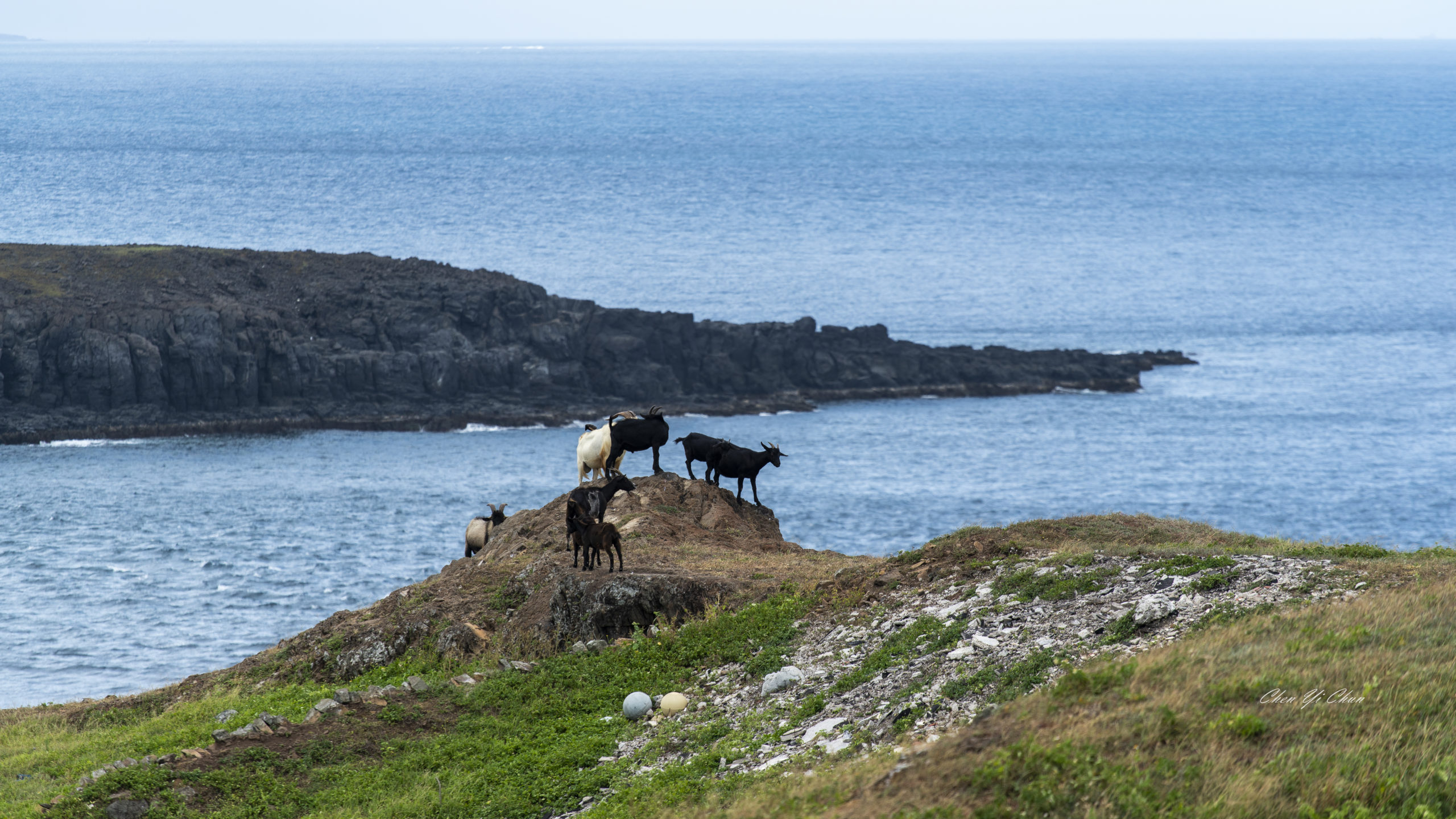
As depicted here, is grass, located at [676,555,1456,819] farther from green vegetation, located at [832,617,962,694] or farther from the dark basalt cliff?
the dark basalt cliff

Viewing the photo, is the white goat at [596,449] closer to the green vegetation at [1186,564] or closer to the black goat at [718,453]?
the black goat at [718,453]

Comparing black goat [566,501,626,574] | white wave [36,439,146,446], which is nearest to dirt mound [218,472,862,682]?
black goat [566,501,626,574]

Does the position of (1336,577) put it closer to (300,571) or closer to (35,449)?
(300,571)

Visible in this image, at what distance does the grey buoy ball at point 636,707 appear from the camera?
1912 centimetres

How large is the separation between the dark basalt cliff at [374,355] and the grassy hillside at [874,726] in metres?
69.5

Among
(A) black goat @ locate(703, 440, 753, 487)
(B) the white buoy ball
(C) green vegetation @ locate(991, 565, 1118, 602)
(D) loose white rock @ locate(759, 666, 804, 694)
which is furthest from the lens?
(A) black goat @ locate(703, 440, 753, 487)

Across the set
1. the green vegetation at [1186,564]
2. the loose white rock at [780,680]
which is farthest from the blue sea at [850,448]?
the green vegetation at [1186,564]

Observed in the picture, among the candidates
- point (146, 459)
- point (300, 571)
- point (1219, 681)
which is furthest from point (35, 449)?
point (1219, 681)

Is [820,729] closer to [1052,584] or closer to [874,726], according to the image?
[874,726]

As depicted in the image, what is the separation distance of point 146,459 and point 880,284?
278 ft

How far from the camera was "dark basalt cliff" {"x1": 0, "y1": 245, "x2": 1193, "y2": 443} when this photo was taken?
8950cm

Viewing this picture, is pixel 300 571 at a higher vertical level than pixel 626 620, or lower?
lower

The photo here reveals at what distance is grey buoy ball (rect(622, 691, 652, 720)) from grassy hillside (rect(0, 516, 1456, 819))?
0.36 m

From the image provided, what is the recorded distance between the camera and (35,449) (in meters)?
83.6
